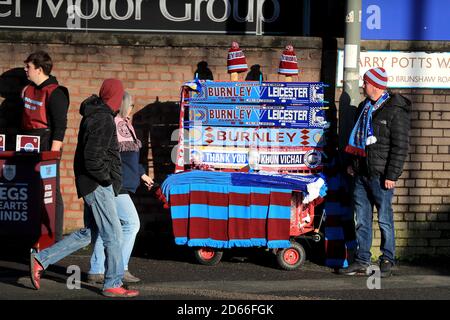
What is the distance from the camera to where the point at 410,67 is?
966 cm

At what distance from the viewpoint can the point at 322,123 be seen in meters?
9.16

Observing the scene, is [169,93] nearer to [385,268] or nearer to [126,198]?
[126,198]

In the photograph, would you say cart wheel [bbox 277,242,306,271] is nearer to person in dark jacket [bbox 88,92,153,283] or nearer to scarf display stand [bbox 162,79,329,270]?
scarf display stand [bbox 162,79,329,270]

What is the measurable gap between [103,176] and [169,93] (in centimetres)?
271

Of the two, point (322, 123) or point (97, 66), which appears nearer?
point (322, 123)

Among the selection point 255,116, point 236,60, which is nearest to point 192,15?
point 236,60

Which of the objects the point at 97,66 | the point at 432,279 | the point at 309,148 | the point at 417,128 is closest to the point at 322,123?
the point at 309,148

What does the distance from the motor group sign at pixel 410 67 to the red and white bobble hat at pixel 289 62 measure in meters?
0.53

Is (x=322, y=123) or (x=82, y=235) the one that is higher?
(x=322, y=123)

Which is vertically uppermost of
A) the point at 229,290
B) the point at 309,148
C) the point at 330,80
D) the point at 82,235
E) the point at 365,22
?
the point at 365,22

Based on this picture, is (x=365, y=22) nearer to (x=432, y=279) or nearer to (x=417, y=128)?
(x=417, y=128)

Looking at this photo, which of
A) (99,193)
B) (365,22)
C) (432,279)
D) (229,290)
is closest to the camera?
(99,193)

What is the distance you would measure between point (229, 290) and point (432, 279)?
2.07 meters

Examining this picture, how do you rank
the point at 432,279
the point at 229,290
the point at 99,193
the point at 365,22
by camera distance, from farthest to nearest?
the point at 365,22, the point at 432,279, the point at 229,290, the point at 99,193
